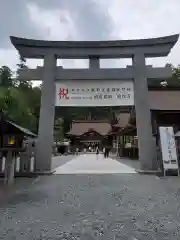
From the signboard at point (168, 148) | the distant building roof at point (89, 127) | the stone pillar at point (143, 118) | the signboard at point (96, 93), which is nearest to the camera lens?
the signboard at point (168, 148)

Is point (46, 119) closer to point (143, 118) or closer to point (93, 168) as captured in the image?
point (143, 118)

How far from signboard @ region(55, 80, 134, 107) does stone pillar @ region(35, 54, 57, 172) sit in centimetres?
42

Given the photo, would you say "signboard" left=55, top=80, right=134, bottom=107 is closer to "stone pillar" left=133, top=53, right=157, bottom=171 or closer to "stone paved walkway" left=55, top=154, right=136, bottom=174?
"stone pillar" left=133, top=53, right=157, bottom=171

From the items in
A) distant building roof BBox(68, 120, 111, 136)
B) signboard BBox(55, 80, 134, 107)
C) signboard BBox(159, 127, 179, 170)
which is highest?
distant building roof BBox(68, 120, 111, 136)

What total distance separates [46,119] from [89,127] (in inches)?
1587

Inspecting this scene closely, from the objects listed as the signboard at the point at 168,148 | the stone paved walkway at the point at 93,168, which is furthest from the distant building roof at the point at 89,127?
the signboard at the point at 168,148

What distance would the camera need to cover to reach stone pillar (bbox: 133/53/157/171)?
12789 mm

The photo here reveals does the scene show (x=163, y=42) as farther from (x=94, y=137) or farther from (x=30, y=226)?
(x=94, y=137)

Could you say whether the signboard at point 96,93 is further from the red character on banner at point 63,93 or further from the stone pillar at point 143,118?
the stone pillar at point 143,118

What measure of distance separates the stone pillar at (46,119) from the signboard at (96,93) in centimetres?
42

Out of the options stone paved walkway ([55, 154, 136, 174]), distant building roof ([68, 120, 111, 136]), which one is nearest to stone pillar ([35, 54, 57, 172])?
stone paved walkway ([55, 154, 136, 174])

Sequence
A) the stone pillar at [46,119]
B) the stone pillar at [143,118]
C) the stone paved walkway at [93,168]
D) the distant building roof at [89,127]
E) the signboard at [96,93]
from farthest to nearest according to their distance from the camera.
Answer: the distant building roof at [89,127]
the stone paved walkway at [93,168]
the signboard at [96,93]
the stone pillar at [143,118]
the stone pillar at [46,119]

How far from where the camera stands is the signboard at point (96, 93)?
13.4m

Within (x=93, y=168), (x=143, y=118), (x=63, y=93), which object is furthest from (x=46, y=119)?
(x=93, y=168)
